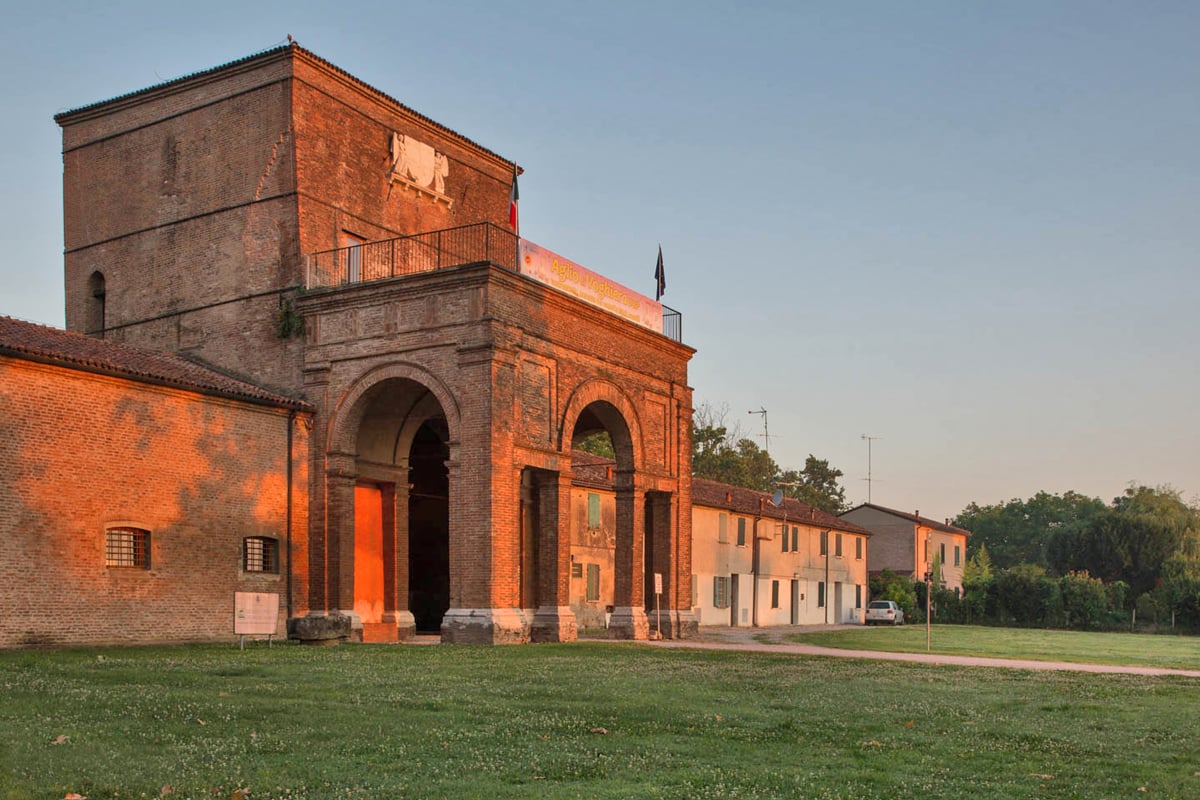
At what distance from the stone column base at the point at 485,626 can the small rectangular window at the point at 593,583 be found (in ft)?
46.5

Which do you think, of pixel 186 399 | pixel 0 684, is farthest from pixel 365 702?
pixel 186 399

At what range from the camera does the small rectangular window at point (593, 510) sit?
38691 millimetres

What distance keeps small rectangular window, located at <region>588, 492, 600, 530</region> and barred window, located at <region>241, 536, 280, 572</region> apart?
593 inches

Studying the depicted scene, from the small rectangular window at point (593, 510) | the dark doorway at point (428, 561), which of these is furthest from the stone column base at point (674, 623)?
the small rectangular window at point (593, 510)

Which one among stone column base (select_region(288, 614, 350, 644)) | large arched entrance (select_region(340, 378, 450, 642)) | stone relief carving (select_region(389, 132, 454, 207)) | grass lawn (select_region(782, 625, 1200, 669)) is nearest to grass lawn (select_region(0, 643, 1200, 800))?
stone column base (select_region(288, 614, 350, 644))

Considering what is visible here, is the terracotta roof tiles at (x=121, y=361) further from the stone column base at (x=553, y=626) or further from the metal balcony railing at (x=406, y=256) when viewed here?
the stone column base at (x=553, y=626)

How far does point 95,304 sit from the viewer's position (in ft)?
98.7

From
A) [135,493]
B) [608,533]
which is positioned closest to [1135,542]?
[608,533]

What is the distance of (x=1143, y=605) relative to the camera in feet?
206

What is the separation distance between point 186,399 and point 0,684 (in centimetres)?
1044

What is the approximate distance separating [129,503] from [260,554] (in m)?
3.62

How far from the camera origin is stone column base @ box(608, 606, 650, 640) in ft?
94.2

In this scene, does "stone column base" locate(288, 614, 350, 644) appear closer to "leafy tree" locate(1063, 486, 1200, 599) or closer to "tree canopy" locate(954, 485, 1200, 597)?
"tree canopy" locate(954, 485, 1200, 597)

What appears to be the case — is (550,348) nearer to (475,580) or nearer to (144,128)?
(475,580)
